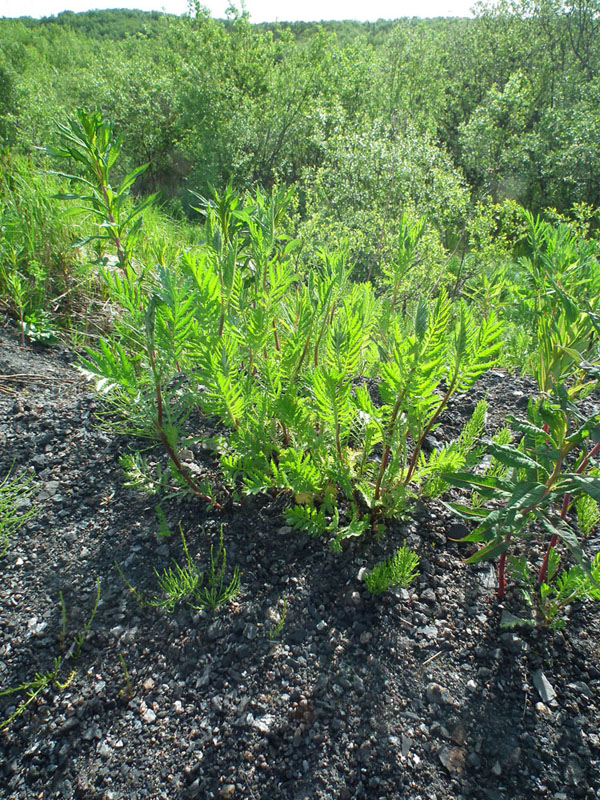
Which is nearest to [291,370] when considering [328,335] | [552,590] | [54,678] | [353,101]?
[328,335]

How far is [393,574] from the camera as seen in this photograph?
1478mm

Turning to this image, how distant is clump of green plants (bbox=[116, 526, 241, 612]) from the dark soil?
1.4 inches

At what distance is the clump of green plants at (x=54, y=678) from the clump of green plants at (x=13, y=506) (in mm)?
480

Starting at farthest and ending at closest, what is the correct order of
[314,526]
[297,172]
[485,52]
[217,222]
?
[485,52] → [297,172] → [217,222] → [314,526]

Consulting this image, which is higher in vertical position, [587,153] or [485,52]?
[485,52]

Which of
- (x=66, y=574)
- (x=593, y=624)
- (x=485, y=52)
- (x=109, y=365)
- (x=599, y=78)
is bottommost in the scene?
(x=66, y=574)

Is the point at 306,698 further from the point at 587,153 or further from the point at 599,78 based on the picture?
the point at 599,78

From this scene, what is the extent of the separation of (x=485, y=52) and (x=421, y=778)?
20923mm

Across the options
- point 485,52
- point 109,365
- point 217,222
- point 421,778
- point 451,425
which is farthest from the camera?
point 485,52

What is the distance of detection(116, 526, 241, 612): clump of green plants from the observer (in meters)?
1.54

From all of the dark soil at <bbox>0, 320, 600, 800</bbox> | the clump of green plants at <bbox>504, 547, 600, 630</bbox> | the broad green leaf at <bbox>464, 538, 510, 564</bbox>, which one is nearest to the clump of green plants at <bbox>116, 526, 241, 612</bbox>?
the dark soil at <bbox>0, 320, 600, 800</bbox>

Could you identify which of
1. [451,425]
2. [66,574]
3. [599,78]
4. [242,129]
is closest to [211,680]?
[66,574]

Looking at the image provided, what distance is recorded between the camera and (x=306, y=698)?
1344mm

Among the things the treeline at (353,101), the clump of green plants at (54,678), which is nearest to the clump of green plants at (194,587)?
the clump of green plants at (54,678)
